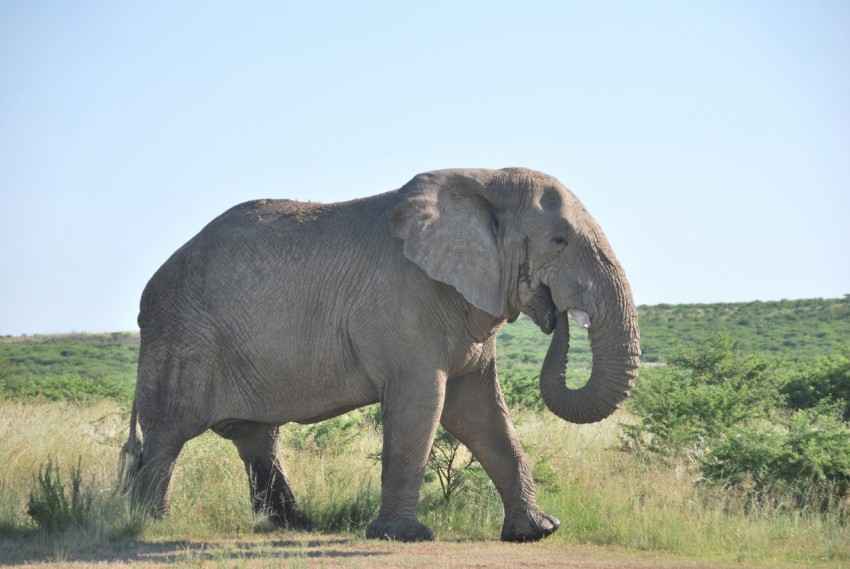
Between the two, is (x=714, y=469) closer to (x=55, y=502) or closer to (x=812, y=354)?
(x=55, y=502)

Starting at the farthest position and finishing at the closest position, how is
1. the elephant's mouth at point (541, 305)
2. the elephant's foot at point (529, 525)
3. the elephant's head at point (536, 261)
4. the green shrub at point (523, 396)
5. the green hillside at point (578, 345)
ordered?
the green hillside at point (578, 345) < the green shrub at point (523, 396) < the elephant's foot at point (529, 525) < the elephant's mouth at point (541, 305) < the elephant's head at point (536, 261)

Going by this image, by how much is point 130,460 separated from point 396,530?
9.60 feet

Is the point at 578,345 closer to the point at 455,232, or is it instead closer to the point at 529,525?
the point at 529,525

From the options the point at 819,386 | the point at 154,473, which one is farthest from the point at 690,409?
the point at 154,473

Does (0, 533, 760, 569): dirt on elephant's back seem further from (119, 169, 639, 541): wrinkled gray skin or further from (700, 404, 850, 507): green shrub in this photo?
(700, 404, 850, 507): green shrub

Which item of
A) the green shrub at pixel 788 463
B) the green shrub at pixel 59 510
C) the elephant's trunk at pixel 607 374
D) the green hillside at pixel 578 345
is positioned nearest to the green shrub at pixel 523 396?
the green shrub at pixel 788 463

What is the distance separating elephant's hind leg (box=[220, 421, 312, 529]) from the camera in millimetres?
11820

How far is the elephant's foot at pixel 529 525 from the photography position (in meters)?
10.9

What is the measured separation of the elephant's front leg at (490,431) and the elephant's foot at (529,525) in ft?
0.15

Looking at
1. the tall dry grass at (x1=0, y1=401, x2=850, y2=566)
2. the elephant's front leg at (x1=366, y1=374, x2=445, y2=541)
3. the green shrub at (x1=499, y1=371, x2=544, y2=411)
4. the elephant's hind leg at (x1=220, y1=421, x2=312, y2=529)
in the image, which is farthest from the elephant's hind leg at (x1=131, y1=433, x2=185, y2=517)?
the green shrub at (x1=499, y1=371, x2=544, y2=411)

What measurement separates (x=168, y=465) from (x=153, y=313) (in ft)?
4.73

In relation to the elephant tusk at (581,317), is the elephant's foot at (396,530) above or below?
below

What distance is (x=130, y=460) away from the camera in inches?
454

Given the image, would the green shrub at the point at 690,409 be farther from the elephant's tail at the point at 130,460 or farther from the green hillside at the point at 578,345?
the green hillside at the point at 578,345
